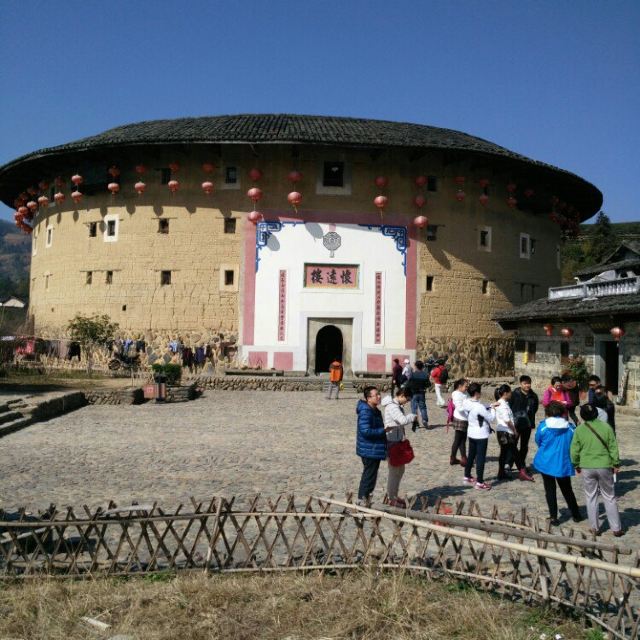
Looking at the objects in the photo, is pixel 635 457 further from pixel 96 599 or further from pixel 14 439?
pixel 14 439

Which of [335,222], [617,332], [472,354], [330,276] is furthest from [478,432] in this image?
[472,354]

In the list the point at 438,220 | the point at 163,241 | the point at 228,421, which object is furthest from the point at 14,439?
the point at 438,220

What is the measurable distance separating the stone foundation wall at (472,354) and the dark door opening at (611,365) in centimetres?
684

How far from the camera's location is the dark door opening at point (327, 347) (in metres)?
23.7

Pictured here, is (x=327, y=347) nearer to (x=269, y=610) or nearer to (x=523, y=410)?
(x=523, y=410)

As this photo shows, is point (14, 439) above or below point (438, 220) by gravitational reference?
below

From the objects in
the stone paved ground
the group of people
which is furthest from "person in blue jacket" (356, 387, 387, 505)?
the stone paved ground

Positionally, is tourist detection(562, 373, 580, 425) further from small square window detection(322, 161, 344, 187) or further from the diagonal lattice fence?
small square window detection(322, 161, 344, 187)

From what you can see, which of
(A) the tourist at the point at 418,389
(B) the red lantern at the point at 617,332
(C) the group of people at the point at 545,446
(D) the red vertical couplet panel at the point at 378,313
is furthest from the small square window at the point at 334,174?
(C) the group of people at the point at 545,446

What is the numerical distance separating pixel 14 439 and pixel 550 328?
48.6 ft

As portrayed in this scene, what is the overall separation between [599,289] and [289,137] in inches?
447

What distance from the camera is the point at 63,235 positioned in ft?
81.6

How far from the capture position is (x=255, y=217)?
22391mm

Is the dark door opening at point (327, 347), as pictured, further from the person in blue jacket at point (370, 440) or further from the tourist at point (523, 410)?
the person in blue jacket at point (370, 440)
